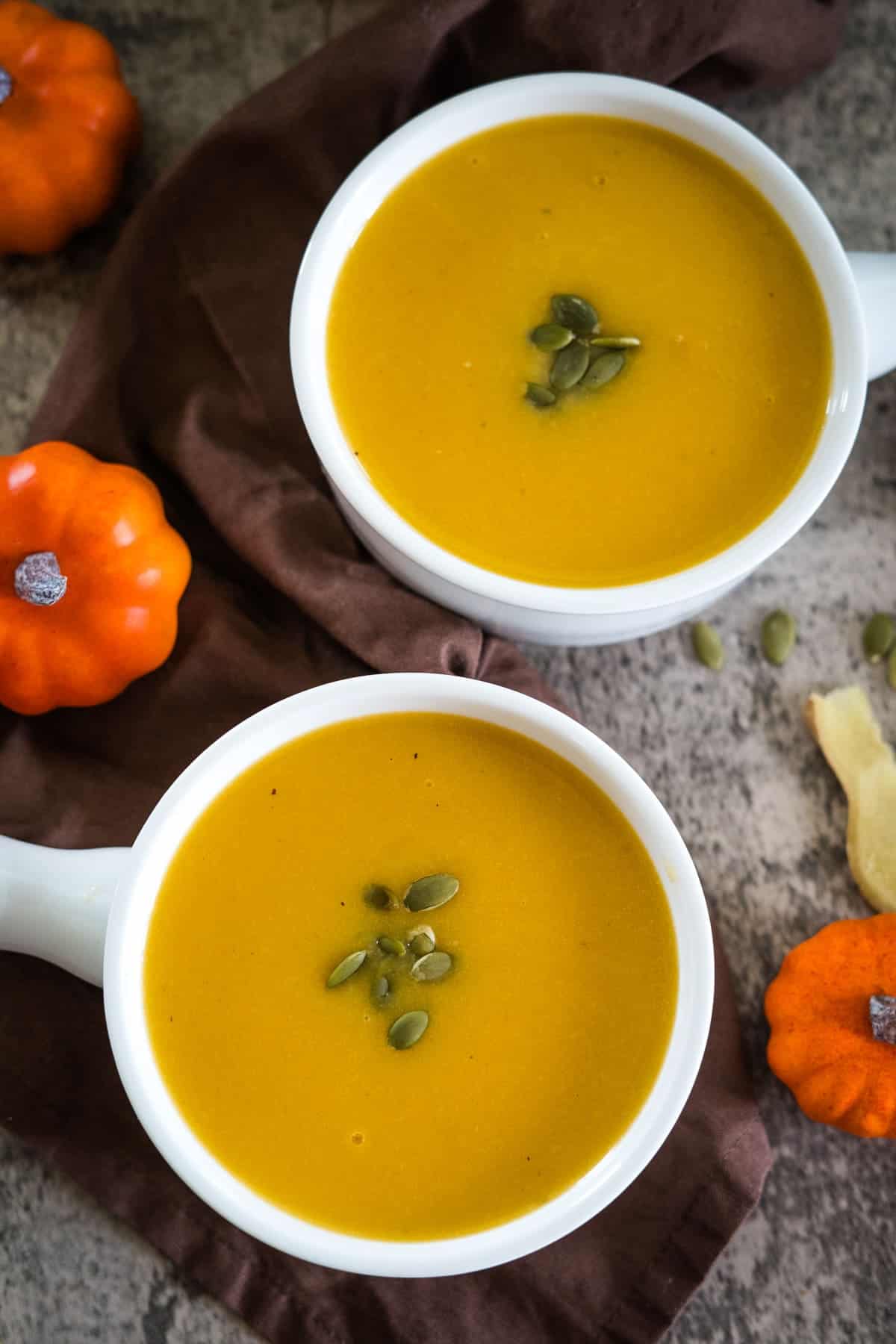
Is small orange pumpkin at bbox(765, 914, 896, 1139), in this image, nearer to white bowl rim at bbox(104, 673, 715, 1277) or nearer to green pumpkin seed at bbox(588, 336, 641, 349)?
white bowl rim at bbox(104, 673, 715, 1277)

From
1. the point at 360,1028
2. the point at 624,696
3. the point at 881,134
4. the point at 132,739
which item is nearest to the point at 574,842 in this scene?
the point at 360,1028

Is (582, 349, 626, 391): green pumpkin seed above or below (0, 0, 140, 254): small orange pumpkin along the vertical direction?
above

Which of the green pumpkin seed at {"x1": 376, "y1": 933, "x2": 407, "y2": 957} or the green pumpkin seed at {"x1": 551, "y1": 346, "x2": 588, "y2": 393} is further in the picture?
the green pumpkin seed at {"x1": 551, "y1": 346, "x2": 588, "y2": 393}

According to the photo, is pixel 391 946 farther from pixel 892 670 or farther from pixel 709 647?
pixel 892 670

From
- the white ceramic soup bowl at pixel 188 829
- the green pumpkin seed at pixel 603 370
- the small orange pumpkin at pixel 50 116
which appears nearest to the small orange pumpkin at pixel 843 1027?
the white ceramic soup bowl at pixel 188 829

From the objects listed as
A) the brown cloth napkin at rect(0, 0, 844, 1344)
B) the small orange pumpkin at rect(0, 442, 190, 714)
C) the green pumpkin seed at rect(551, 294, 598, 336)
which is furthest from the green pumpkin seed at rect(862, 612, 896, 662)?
the small orange pumpkin at rect(0, 442, 190, 714)

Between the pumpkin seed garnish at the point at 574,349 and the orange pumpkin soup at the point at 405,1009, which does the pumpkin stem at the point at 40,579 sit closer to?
the orange pumpkin soup at the point at 405,1009
